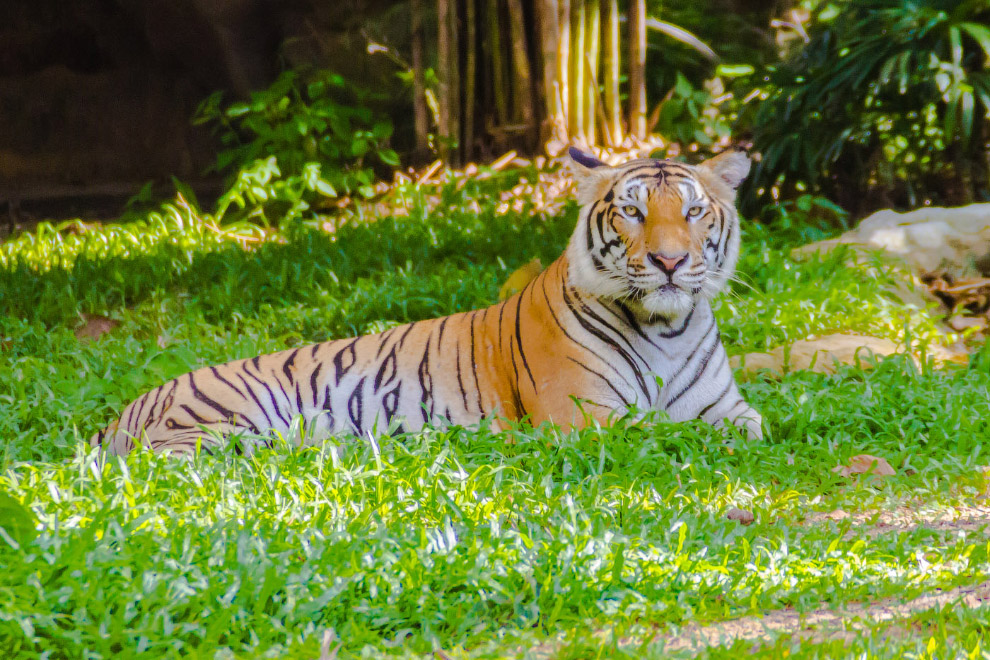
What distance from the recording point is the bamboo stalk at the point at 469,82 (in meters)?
8.80

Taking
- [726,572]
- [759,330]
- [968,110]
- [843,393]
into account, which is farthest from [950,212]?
[726,572]

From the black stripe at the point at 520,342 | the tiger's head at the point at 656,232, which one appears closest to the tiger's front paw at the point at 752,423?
the tiger's head at the point at 656,232

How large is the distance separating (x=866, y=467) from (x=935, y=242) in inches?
126

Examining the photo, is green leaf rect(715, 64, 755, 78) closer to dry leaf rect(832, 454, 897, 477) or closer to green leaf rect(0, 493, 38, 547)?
dry leaf rect(832, 454, 897, 477)

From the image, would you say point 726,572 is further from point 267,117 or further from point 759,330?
point 267,117

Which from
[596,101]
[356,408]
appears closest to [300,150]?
[596,101]

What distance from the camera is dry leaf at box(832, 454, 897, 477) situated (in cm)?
315

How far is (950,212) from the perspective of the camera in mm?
6234

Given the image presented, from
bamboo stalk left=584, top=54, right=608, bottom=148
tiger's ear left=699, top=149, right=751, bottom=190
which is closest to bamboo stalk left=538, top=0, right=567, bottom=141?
bamboo stalk left=584, top=54, right=608, bottom=148

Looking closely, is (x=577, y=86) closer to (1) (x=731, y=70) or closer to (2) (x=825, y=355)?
(1) (x=731, y=70)

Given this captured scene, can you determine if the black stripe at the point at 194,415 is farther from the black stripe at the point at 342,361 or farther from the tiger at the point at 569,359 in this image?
the black stripe at the point at 342,361

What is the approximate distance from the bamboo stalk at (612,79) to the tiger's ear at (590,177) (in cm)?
517

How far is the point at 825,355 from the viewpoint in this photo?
4527 millimetres

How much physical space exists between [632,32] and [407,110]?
230 cm
